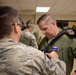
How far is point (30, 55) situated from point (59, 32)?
3.78 feet

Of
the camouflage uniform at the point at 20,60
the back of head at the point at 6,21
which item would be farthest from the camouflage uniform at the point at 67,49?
the back of head at the point at 6,21

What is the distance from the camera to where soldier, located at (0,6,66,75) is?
1.25 m

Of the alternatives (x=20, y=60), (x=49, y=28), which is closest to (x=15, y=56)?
(x=20, y=60)

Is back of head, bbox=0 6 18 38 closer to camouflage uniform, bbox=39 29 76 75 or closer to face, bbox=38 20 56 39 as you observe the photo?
camouflage uniform, bbox=39 29 76 75

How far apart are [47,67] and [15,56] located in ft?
0.81

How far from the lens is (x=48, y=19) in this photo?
2537 mm

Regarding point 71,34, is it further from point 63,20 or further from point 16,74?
point 63,20

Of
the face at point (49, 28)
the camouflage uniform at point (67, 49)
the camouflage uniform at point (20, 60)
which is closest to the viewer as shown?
the camouflage uniform at point (20, 60)

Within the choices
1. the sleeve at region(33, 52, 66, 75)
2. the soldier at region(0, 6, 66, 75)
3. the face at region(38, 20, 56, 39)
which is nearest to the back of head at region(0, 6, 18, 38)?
the soldier at region(0, 6, 66, 75)

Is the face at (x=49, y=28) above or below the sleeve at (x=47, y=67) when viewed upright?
above

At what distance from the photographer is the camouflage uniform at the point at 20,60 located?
1.25 meters

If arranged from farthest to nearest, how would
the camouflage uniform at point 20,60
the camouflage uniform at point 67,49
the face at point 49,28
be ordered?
1. the face at point 49,28
2. the camouflage uniform at point 67,49
3. the camouflage uniform at point 20,60

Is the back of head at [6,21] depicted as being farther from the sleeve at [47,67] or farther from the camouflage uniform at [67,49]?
the camouflage uniform at [67,49]

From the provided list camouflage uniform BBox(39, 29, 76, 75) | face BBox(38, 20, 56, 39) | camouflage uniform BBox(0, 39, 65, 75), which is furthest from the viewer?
face BBox(38, 20, 56, 39)
